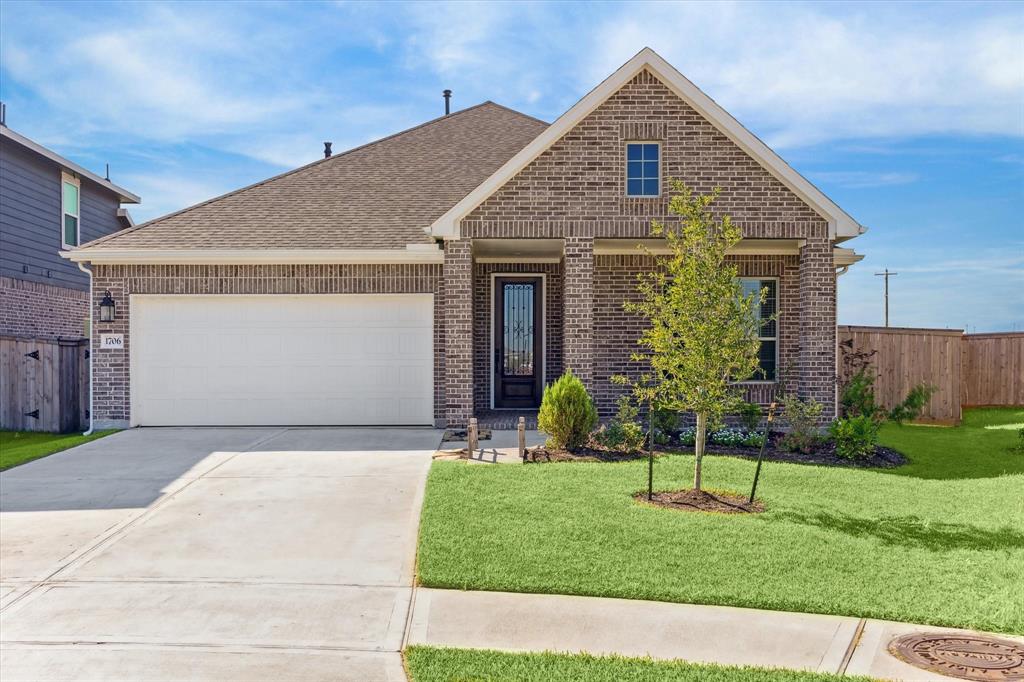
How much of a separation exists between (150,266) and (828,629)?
42.9 ft

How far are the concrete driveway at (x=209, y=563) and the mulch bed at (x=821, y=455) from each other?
185 inches

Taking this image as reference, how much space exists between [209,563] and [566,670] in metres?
3.70

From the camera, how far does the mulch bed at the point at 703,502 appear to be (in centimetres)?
841

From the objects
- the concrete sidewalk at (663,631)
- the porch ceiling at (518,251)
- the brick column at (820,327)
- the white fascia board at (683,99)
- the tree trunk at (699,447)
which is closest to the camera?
the concrete sidewalk at (663,631)

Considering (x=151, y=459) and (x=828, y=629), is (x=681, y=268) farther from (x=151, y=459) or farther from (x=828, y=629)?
(x=151, y=459)

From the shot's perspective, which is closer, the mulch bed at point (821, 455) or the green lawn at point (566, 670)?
Answer: the green lawn at point (566, 670)

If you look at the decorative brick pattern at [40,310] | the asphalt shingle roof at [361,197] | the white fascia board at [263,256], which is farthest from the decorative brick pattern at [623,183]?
the decorative brick pattern at [40,310]

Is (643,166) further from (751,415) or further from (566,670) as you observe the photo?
(566,670)

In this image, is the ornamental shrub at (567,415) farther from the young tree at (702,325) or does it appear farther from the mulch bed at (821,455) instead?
the young tree at (702,325)

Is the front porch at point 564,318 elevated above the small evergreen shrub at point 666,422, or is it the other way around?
the front porch at point 564,318

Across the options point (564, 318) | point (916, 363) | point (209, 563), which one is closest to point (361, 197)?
point (564, 318)

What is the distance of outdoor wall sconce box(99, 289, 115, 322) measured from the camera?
14.1m

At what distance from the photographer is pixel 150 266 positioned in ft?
47.1

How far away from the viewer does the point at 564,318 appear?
43.3 ft
